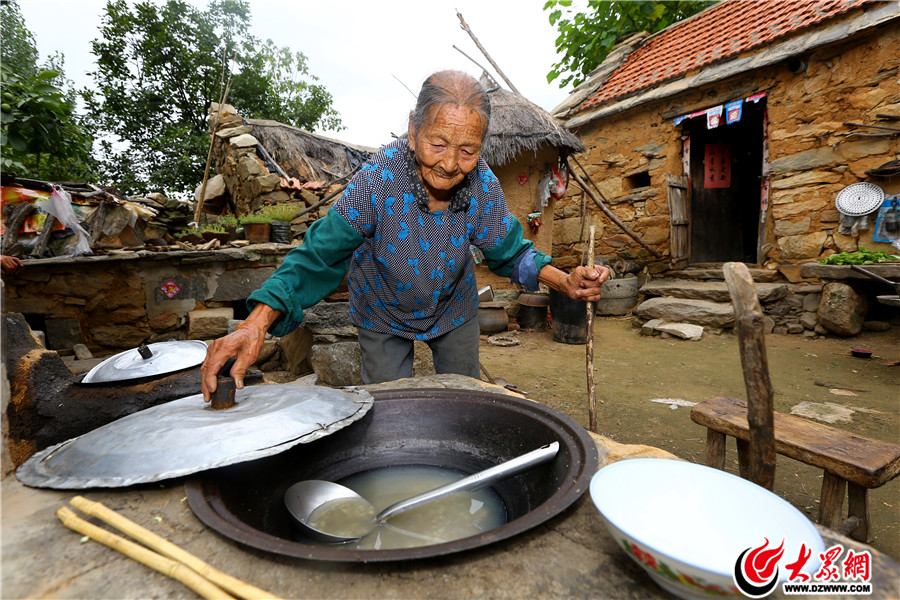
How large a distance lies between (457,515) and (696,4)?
1205cm

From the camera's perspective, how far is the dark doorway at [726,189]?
809 cm

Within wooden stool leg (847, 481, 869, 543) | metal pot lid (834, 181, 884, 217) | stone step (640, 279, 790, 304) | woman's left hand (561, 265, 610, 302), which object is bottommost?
wooden stool leg (847, 481, 869, 543)

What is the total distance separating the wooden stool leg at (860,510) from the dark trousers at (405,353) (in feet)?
5.23

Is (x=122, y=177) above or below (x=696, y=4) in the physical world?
below

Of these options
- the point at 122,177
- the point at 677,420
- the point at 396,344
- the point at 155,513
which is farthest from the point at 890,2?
A: the point at 122,177

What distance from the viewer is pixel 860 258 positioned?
5.10m

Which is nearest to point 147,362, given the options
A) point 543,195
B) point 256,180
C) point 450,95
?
Answer: point 450,95

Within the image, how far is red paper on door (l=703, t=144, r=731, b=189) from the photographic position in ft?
26.5

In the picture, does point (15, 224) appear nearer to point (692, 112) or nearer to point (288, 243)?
point (288, 243)

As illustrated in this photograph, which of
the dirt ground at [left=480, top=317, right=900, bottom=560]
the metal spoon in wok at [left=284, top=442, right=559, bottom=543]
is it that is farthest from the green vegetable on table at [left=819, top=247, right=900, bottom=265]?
the metal spoon in wok at [left=284, top=442, right=559, bottom=543]

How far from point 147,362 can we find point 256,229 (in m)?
3.93

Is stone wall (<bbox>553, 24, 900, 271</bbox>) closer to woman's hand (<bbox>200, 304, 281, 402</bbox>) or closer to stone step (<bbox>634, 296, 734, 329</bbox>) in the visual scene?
stone step (<bbox>634, 296, 734, 329</bbox>)

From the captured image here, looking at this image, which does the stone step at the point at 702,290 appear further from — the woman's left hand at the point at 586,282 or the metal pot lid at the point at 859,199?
the woman's left hand at the point at 586,282

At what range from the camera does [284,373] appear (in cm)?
443
